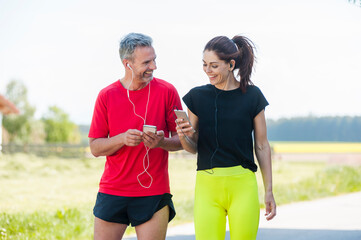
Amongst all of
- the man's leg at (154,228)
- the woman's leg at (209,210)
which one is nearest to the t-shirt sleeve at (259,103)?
the woman's leg at (209,210)

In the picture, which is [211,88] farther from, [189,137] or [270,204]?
[270,204]

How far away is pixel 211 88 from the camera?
3.08 m

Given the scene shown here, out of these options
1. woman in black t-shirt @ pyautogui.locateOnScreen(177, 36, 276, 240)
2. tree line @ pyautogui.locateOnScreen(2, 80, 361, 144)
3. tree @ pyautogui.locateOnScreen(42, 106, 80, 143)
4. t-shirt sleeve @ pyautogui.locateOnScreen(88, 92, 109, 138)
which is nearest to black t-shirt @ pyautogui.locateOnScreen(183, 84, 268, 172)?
woman in black t-shirt @ pyautogui.locateOnScreen(177, 36, 276, 240)

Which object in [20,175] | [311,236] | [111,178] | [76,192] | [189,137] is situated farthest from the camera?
[20,175]

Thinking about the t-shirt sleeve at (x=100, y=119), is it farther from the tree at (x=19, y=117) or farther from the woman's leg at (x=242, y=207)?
the tree at (x=19, y=117)

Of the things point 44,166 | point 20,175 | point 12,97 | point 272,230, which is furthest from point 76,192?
point 12,97

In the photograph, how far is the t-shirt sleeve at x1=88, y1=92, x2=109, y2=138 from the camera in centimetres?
325

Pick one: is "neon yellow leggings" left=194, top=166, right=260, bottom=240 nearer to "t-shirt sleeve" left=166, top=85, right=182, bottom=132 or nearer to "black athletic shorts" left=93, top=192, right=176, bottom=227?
"black athletic shorts" left=93, top=192, right=176, bottom=227

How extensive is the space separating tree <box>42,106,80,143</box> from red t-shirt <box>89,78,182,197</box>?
52682mm

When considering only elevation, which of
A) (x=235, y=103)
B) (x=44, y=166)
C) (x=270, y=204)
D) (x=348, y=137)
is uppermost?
(x=235, y=103)

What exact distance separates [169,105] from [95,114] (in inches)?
19.2

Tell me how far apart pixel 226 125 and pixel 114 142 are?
69cm

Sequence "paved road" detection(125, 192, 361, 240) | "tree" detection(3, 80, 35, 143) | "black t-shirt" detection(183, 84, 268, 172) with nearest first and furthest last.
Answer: "black t-shirt" detection(183, 84, 268, 172)
"paved road" detection(125, 192, 361, 240)
"tree" detection(3, 80, 35, 143)

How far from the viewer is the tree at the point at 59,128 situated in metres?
55.6
